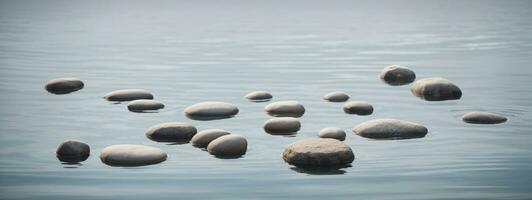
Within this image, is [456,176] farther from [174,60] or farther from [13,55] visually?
[13,55]

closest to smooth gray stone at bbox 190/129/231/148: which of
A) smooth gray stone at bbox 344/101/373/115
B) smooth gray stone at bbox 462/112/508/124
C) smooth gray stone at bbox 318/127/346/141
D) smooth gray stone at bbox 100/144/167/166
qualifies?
smooth gray stone at bbox 100/144/167/166

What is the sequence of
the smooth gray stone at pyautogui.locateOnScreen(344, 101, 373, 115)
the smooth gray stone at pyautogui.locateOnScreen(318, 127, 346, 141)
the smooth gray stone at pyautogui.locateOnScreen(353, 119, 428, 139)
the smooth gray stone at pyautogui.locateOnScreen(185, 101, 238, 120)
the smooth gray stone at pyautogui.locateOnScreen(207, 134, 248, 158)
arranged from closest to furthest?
the smooth gray stone at pyautogui.locateOnScreen(207, 134, 248, 158) < the smooth gray stone at pyautogui.locateOnScreen(318, 127, 346, 141) < the smooth gray stone at pyautogui.locateOnScreen(353, 119, 428, 139) < the smooth gray stone at pyautogui.locateOnScreen(185, 101, 238, 120) < the smooth gray stone at pyautogui.locateOnScreen(344, 101, 373, 115)

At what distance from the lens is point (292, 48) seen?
2547cm

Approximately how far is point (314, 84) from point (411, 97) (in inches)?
106

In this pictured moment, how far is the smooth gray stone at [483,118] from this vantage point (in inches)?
421

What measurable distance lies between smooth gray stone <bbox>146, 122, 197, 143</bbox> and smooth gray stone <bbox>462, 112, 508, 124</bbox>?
429 centimetres

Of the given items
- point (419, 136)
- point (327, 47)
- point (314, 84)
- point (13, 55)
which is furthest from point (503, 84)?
point (13, 55)

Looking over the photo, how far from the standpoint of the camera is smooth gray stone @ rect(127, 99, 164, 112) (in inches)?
481

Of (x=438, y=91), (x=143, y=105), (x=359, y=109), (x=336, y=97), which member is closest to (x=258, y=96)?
(x=336, y=97)

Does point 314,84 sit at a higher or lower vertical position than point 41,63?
lower

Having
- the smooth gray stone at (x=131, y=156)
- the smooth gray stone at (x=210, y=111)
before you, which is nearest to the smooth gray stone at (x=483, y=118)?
the smooth gray stone at (x=210, y=111)

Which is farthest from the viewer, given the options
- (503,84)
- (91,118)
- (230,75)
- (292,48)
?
(292,48)

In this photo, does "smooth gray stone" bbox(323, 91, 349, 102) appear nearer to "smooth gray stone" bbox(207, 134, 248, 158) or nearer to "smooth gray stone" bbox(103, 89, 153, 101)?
"smooth gray stone" bbox(103, 89, 153, 101)

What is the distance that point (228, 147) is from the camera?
8805mm
